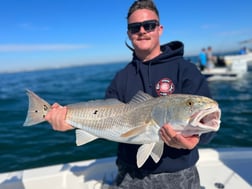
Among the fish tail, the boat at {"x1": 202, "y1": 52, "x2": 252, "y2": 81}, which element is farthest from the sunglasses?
the boat at {"x1": 202, "y1": 52, "x2": 252, "y2": 81}

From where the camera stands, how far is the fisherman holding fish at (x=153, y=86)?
3111 mm

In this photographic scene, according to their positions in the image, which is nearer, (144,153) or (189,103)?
(189,103)

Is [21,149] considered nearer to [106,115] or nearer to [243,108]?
[106,115]

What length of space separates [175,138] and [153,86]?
856 mm

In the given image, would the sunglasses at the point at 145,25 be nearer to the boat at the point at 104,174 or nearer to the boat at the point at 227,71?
the boat at the point at 104,174

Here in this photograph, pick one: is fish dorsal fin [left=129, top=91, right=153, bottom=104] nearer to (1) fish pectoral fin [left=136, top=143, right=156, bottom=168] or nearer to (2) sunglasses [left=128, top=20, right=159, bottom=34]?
(1) fish pectoral fin [left=136, top=143, right=156, bottom=168]

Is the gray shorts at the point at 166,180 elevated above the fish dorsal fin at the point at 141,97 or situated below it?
below

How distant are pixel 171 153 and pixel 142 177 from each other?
1.60ft

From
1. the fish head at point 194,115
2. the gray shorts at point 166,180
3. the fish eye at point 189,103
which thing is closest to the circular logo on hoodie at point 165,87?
the fish head at point 194,115

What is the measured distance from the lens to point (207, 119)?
102 inches

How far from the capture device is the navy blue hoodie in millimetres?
3094

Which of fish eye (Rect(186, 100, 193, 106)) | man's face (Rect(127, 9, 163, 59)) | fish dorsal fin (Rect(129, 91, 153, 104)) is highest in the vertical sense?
man's face (Rect(127, 9, 163, 59))

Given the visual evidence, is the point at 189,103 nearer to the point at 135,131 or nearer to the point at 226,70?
the point at 135,131

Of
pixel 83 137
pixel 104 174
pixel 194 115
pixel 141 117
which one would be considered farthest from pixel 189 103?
pixel 104 174
